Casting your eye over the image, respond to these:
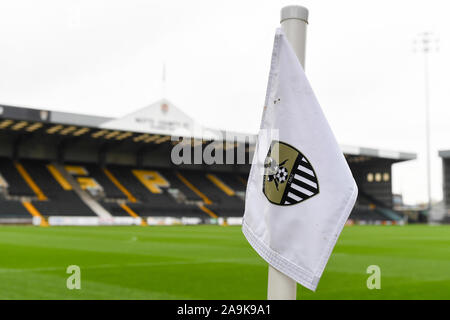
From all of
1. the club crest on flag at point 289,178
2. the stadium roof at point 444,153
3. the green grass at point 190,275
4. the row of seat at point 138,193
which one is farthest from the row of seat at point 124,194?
the club crest on flag at point 289,178

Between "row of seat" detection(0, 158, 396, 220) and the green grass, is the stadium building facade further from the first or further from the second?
the green grass

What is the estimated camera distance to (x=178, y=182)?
2124 inches

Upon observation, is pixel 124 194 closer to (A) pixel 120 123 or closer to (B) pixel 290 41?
(A) pixel 120 123

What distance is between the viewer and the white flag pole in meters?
2.58

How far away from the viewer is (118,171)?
52.8 meters

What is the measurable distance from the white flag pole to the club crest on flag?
0.36 m

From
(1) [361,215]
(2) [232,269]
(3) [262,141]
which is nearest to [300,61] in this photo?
(3) [262,141]

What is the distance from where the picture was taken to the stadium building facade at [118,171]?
41094 mm

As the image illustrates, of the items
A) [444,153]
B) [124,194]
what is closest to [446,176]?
[444,153]

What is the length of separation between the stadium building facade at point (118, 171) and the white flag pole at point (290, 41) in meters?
33.0

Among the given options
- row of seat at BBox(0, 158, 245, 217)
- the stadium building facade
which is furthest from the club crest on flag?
row of seat at BBox(0, 158, 245, 217)

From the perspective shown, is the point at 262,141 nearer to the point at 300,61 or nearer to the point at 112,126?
the point at 300,61
